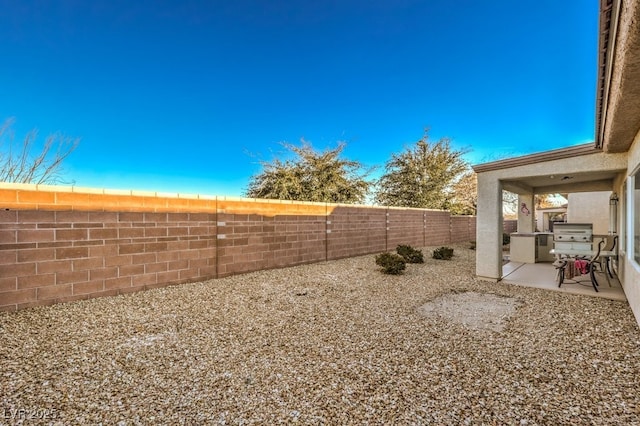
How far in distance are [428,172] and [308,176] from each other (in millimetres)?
7839

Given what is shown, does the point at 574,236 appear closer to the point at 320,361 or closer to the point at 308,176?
the point at 320,361

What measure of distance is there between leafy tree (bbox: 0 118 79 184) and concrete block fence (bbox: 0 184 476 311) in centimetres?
427

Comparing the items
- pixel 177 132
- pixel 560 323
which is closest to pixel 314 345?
pixel 560 323

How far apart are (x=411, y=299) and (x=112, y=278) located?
5.36 metres

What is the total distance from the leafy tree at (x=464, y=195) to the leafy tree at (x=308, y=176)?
24.5 ft

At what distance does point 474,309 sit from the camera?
4746 millimetres

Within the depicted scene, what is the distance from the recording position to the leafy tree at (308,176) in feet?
49.9

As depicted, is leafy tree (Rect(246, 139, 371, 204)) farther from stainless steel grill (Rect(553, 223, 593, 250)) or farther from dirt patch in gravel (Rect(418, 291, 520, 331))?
dirt patch in gravel (Rect(418, 291, 520, 331))

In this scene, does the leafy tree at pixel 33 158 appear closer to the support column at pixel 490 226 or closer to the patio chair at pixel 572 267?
the support column at pixel 490 226

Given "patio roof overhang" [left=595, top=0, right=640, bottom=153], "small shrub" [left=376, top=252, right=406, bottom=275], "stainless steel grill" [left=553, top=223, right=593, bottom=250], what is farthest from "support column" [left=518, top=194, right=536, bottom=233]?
"patio roof overhang" [left=595, top=0, right=640, bottom=153]

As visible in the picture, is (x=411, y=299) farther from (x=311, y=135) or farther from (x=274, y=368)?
(x=311, y=135)

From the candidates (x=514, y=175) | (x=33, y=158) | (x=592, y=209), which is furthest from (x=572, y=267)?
(x=33, y=158)

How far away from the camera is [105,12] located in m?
7.71

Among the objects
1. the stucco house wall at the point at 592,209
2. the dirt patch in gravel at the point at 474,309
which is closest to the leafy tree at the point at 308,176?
the dirt patch in gravel at the point at 474,309
